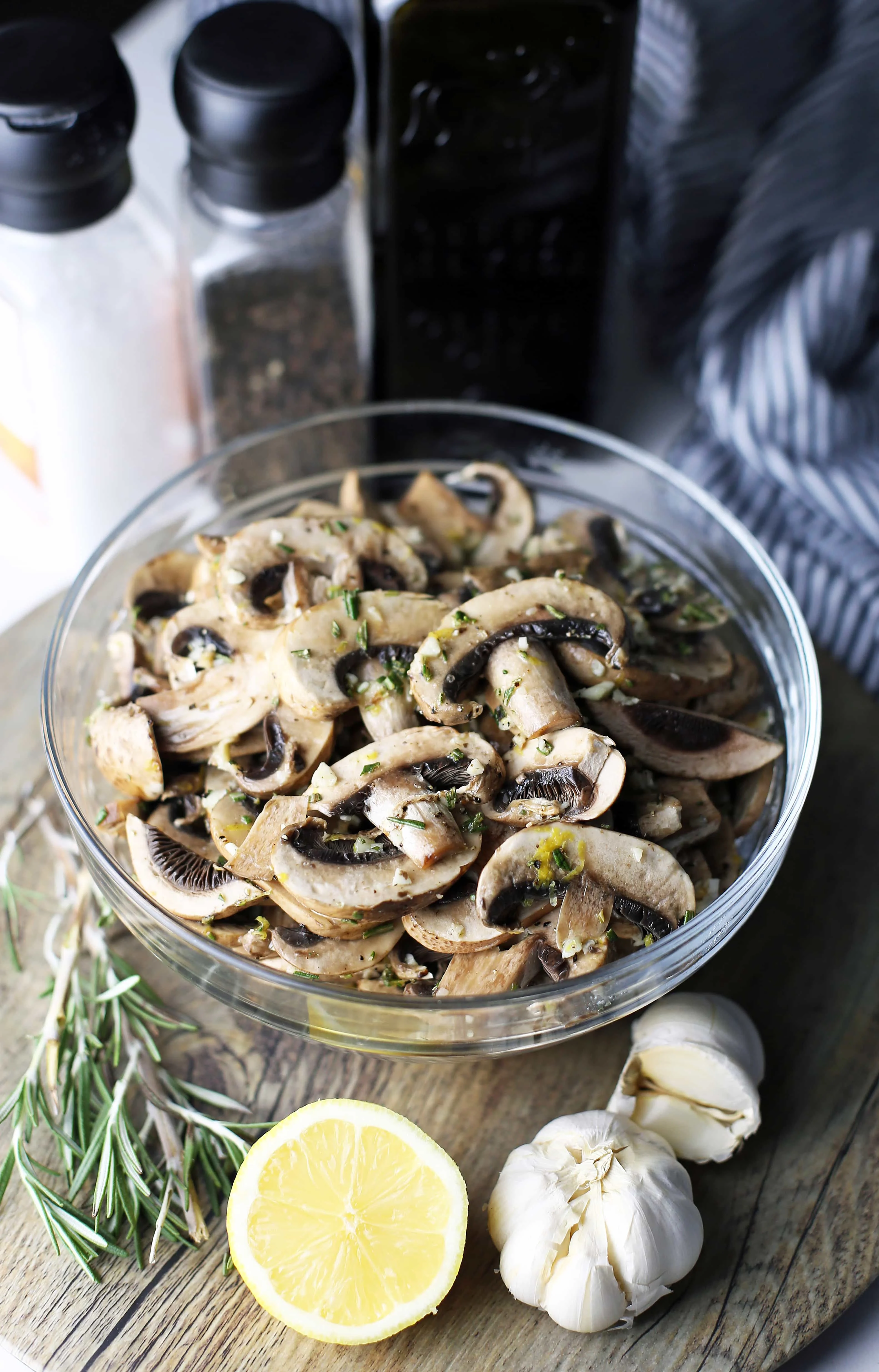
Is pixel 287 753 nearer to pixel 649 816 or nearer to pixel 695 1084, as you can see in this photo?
pixel 649 816

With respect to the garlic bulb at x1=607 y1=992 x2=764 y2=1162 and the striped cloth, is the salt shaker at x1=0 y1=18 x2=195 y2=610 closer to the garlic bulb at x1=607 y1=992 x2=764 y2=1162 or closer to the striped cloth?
the striped cloth

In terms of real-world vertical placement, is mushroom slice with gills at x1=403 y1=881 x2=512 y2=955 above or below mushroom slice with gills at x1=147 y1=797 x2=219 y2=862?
above

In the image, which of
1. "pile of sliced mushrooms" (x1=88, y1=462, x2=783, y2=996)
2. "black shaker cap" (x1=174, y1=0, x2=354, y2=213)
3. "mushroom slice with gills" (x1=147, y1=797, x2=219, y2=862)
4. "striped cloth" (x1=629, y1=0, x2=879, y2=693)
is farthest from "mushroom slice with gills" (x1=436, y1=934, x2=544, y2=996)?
"black shaker cap" (x1=174, y1=0, x2=354, y2=213)

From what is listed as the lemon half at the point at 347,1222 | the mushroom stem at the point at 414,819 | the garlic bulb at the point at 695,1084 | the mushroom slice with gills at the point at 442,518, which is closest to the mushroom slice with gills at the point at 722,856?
the garlic bulb at the point at 695,1084

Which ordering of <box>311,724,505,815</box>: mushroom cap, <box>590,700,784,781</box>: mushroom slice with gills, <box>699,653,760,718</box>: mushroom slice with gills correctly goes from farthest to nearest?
<box>699,653,760,718</box>: mushroom slice with gills < <box>590,700,784,781</box>: mushroom slice with gills < <box>311,724,505,815</box>: mushroom cap

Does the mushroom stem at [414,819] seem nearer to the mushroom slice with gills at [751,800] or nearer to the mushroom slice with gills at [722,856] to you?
the mushroom slice with gills at [722,856]
